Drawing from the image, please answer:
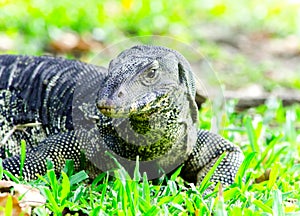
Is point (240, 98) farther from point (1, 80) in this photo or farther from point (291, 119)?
point (1, 80)

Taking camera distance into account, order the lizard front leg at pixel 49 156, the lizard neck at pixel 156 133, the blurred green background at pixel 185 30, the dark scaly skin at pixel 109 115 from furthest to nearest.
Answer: the blurred green background at pixel 185 30 < the lizard front leg at pixel 49 156 < the lizard neck at pixel 156 133 < the dark scaly skin at pixel 109 115

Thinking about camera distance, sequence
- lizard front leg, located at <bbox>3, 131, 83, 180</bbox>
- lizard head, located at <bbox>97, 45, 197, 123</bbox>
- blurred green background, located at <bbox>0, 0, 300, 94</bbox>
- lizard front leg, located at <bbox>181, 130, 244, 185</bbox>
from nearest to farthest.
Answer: lizard head, located at <bbox>97, 45, 197, 123</bbox> < lizard front leg, located at <bbox>3, 131, 83, 180</bbox> < lizard front leg, located at <bbox>181, 130, 244, 185</bbox> < blurred green background, located at <bbox>0, 0, 300, 94</bbox>

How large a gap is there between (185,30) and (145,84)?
7.39 m

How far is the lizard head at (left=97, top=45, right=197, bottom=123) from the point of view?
355 cm

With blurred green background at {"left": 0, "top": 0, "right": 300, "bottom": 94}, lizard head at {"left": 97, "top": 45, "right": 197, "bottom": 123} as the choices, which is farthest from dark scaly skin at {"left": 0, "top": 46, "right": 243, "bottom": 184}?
blurred green background at {"left": 0, "top": 0, "right": 300, "bottom": 94}

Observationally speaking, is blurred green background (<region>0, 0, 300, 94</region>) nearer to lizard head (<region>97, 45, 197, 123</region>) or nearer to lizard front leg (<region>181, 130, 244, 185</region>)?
lizard front leg (<region>181, 130, 244, 185</region>)

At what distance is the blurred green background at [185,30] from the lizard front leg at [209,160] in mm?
3703

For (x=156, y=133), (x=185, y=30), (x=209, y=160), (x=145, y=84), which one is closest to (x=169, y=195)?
(x=156, y=133)

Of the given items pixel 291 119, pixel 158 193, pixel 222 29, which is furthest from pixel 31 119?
pixel 222 29

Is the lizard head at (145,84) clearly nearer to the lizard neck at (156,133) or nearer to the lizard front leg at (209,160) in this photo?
the lizard neck at (156,133)

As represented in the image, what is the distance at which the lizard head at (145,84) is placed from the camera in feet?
11.7

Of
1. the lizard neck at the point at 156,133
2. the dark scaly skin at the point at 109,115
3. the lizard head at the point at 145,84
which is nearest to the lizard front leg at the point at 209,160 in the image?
the dark scaly skin at the point at 109,115

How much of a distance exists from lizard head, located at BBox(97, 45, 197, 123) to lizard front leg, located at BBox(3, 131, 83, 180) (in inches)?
29.7

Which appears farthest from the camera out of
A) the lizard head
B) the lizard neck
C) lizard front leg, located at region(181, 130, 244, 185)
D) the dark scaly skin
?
lizard front leg, located at region(181, 130, 244, 185)
